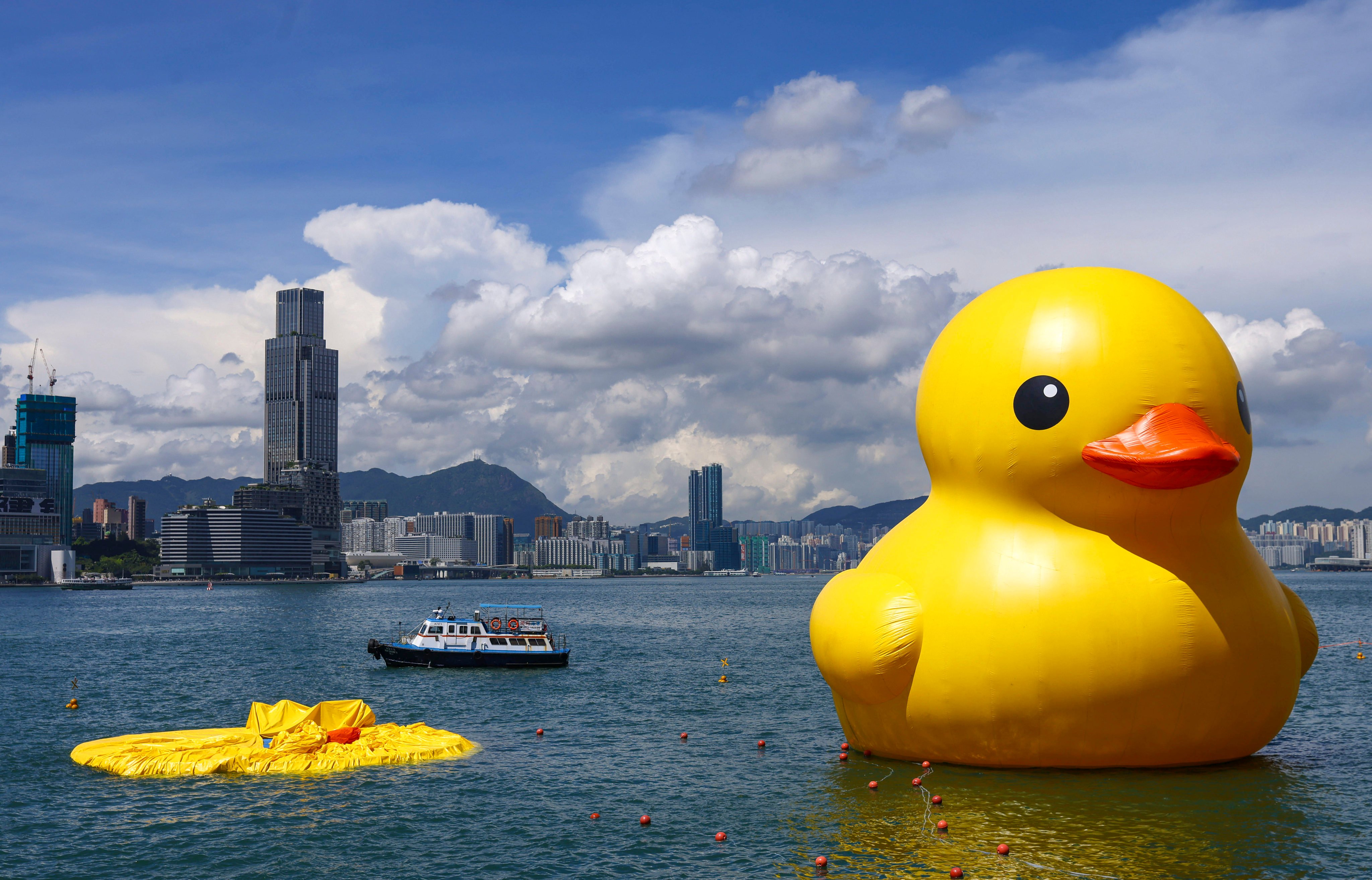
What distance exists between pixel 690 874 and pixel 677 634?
195ft

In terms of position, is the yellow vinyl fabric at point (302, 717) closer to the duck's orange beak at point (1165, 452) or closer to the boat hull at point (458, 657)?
the duck's orange beak at point (1165, 452)

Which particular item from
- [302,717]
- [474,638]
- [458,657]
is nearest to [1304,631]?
[302,717]

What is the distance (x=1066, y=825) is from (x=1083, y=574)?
4.13 meters

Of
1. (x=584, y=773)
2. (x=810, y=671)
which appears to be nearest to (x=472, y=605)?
(x=810, y=671)

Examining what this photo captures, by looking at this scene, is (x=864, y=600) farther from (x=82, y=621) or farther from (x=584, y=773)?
(x=82, y=621)

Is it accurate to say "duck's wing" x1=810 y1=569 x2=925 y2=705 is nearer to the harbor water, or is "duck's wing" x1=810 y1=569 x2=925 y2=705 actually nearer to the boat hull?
the harbor water

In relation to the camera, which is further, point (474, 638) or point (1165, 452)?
point (474, 638)

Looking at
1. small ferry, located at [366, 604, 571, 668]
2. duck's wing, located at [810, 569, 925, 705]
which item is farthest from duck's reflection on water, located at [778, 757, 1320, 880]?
small ferry, located at [366, 604, 571, 668]

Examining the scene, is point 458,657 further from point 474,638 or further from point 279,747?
point 279,747

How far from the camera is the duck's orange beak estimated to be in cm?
1666

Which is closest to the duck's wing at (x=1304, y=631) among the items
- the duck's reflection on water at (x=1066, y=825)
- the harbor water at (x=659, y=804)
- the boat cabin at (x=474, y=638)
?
the duck's reflection on water at (x=1066, y=825)

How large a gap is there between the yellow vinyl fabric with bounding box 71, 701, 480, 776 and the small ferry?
76.1ft

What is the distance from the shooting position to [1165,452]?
16766 millimetres

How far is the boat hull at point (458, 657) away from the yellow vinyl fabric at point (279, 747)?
23.1 metres
